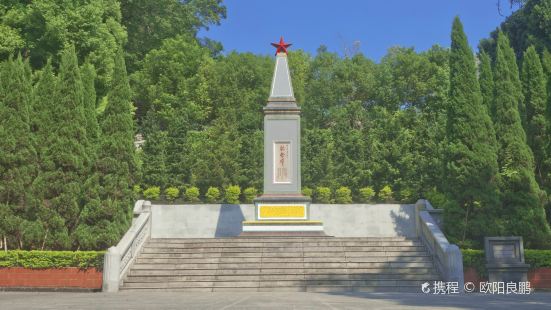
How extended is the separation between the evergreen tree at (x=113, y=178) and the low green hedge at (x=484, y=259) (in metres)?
11.3

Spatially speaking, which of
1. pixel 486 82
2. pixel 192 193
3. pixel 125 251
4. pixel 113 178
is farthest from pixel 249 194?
pixel 486 82

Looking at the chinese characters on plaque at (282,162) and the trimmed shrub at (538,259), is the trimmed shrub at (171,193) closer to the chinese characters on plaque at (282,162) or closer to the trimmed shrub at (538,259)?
the chinese characters on plaque at (282,162)

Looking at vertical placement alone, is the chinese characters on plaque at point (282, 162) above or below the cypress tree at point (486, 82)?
below

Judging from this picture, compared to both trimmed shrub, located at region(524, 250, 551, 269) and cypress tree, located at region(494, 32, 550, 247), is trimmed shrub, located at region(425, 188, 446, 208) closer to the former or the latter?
cypress tree, located at region(494, 32, 550, 247)

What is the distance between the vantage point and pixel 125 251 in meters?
18.5

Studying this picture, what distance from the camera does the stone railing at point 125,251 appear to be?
682 inches

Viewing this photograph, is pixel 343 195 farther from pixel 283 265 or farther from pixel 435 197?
pixel 283 265

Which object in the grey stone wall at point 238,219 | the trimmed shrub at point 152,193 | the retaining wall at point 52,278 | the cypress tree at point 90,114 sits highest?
the cypress tree at point 90,114

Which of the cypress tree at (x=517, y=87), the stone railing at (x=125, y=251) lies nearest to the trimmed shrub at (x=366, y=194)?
the cypress tree at (x=517, y=87)

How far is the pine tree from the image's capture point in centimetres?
1861

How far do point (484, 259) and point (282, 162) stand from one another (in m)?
9.09

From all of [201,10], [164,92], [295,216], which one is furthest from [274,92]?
[201,10]

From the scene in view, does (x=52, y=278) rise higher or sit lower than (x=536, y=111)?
lower

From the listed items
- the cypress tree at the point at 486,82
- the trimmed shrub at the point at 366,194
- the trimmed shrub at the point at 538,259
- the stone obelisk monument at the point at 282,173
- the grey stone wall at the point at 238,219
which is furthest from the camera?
the trimmed shrub at the point at 366,194
